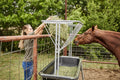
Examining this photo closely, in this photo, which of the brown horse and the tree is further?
the tree

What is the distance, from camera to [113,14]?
5207 mm

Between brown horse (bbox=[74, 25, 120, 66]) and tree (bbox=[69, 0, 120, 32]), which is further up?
tree (bbox=[69, 0, 120, 32])

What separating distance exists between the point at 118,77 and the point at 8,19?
5.56m

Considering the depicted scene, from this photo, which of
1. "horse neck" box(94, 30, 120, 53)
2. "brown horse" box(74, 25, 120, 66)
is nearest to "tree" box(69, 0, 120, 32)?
"brown horse" box(74, 25, 120, 66)

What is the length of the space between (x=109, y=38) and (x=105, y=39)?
0.09 meters

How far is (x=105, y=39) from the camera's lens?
2.46m

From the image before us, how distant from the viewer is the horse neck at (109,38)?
235 centimetres

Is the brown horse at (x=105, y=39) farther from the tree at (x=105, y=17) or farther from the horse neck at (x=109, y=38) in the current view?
the tree at (x=105, y=17)

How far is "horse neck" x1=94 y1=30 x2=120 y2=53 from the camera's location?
7.70 ft

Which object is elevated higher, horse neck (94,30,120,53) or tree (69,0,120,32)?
tree (69,0,120,32)

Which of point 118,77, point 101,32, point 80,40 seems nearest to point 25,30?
Result: point 80,40

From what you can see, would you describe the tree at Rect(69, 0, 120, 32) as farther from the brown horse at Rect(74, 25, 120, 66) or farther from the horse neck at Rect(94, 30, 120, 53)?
the horse neck at Rect(94, 30, 120, 53)

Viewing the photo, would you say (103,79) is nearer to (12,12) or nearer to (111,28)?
(111,28)

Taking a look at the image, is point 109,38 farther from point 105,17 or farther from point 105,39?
point 105,17
